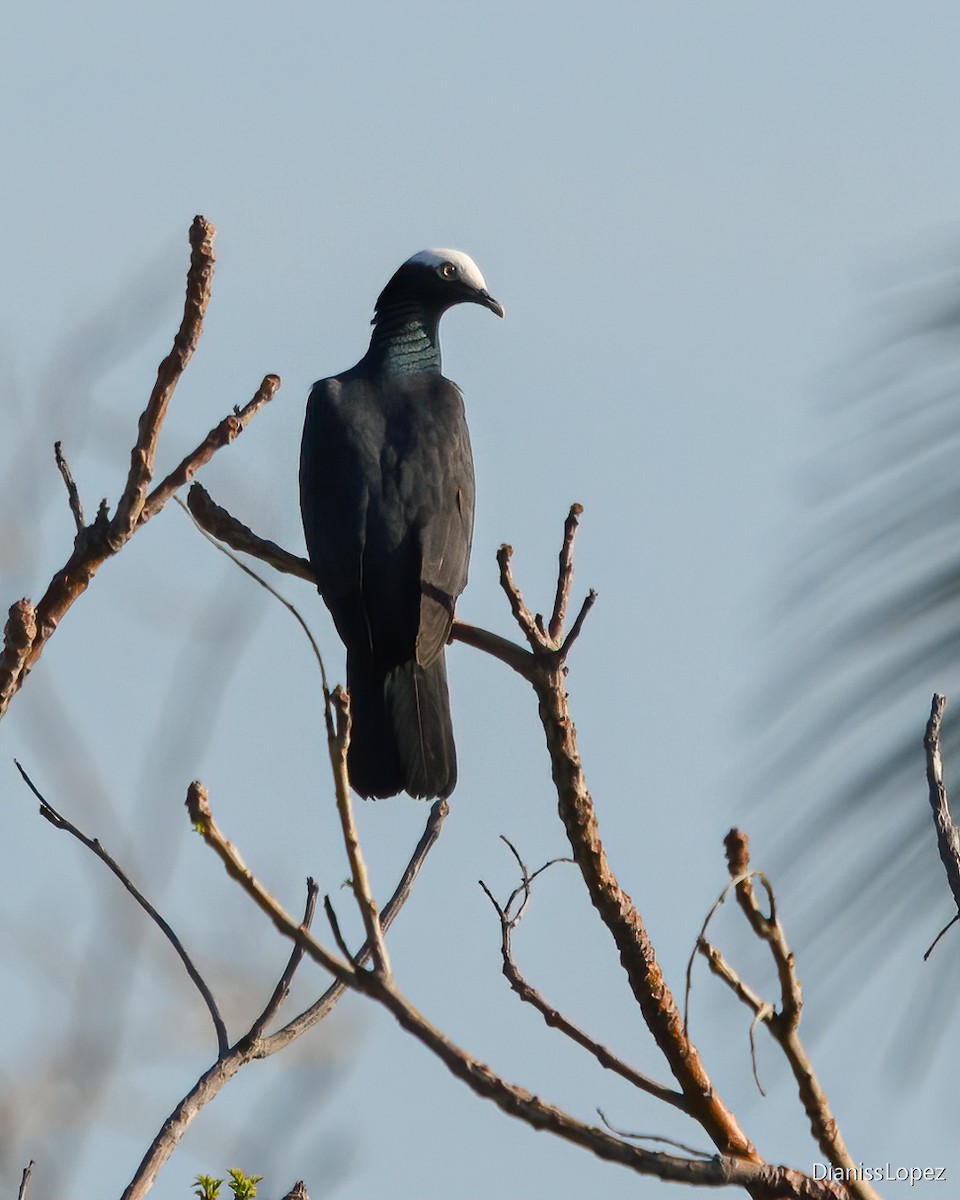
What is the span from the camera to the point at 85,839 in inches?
113

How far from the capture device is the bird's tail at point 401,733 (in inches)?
178

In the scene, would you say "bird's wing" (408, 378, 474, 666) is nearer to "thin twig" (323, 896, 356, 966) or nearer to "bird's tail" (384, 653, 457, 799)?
"bird's tail" (384, 653, 457, 799)

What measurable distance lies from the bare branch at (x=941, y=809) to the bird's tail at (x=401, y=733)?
98.6 inches

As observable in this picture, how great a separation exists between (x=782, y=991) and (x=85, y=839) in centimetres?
137

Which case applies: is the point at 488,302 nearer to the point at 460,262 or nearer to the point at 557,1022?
the point at 460,262

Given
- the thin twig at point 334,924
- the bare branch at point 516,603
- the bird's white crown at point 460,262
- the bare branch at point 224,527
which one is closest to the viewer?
the thin twig at point 334,924

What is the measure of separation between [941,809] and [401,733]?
2.53 meters

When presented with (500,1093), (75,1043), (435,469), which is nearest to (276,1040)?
(75,1043)

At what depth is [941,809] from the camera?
2123 mm

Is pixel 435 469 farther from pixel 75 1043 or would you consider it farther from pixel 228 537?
pixel 75 1043

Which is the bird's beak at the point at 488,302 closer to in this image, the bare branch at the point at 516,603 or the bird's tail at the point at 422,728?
the bird's tail at the point at 422,728

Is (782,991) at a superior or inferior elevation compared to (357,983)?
inferior

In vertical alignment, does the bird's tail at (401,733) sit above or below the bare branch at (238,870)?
above

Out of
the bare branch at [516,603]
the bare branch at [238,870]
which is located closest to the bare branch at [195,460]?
the bare branch at [516,603]
